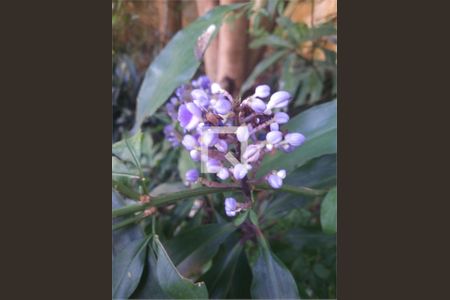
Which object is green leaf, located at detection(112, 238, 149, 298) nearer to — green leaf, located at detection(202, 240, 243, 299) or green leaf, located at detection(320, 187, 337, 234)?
green leaf, located at detection(202, 240, 243, 299)

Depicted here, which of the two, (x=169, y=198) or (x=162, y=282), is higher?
(x=169, y=198)

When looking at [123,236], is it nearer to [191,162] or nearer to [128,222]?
[128,222]

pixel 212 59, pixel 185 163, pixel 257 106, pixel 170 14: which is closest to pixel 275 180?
pixel 257 106

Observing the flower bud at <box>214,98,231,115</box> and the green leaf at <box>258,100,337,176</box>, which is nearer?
the flower bud at <box>214,98,231,115</box>

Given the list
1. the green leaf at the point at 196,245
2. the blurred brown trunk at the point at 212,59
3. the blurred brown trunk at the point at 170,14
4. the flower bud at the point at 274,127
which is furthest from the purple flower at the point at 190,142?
the blurred brown trunk at the point at 212,59

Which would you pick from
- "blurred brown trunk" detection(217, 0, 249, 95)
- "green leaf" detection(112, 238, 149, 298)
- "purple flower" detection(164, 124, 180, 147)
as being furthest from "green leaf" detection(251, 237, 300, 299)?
"blurred brown trunk" detection(217, 0, 249, 95)

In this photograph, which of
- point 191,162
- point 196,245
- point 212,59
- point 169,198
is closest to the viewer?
point 169,198
